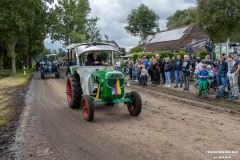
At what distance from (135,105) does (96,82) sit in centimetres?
138

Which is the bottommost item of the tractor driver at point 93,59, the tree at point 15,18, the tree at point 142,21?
the tractor driver at point 93,59

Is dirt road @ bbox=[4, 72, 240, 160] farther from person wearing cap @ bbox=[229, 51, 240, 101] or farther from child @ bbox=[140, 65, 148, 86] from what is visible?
child @ bbox=[140, 65, 148, 86]

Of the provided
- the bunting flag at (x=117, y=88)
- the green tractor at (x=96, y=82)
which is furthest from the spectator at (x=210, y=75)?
the bunting flag at (x=117, y=88)

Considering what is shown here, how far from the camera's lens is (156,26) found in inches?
2347

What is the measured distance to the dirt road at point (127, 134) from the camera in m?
5.76

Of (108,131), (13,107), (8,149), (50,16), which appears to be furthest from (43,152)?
(50,16)

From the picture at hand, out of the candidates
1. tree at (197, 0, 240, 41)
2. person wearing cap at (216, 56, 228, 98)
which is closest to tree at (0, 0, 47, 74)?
tree at (197, 0, 240, 41)

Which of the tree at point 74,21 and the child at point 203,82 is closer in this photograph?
the child at point 203,82

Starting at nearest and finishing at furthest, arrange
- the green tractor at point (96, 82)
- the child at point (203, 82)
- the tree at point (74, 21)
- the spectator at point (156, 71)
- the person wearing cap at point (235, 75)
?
the green tractor at point (96, 82)
the person wearing cap at point (235, 75)
the child at point (203, 82)
the spectator at point (156, 71)
the tree at point (74, 21)

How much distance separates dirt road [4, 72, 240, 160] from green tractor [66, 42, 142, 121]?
1.28ft

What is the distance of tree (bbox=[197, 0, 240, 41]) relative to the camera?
3234cm

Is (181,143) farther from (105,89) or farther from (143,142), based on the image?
(105,89)

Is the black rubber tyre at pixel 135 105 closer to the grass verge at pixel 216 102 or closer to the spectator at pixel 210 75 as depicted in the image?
the grass verge at pixel 216 102

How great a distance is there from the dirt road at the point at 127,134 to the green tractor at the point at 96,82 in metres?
0.39
